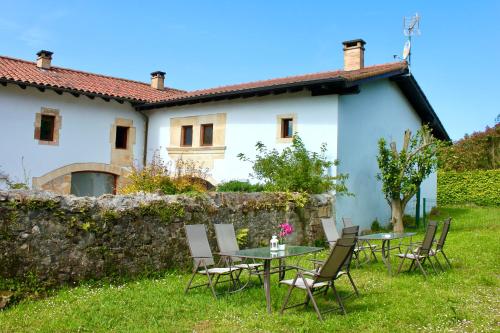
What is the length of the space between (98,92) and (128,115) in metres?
1.68

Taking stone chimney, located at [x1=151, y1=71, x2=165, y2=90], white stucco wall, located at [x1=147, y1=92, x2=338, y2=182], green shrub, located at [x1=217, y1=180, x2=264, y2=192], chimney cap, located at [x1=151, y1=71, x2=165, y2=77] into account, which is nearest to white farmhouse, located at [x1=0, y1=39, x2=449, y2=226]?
white stucco wall, located at [x1=147, y1=92, x2=338, y2=182]

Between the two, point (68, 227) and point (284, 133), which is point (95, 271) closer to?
point (68, 227)

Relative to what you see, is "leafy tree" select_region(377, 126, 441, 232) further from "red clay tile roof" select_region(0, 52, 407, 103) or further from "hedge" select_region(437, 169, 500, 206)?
"hedge" select_region(437, 169, 500, 206)

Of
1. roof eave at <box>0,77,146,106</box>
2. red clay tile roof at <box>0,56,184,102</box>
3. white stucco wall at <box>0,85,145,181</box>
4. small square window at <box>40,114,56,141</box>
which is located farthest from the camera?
small square window at <box>40,114,56,141</box>

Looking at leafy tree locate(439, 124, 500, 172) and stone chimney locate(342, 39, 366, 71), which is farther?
leafy tree locate(439, 124, 500, 172)

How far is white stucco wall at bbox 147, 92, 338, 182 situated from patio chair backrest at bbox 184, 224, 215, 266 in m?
6.25

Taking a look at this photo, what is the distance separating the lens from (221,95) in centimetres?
1420

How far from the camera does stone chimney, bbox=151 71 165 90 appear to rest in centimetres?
1981

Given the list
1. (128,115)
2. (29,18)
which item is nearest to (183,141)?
(128,115)

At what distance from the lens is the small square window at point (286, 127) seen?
44.1 feet

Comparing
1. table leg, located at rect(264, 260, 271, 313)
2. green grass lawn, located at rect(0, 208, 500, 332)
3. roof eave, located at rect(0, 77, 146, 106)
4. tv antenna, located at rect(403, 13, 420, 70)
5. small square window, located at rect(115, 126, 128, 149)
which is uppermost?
tv antenna, located at rect(403, 13, 420, 70)

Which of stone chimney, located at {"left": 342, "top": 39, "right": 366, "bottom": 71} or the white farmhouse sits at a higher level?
stone chimney, located at {"left": 342, "top": 39, "right": 366, "bottom": 71}

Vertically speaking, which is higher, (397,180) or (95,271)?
(397,180)

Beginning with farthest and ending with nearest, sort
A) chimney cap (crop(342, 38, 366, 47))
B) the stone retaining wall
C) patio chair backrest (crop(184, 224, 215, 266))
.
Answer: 1. chimney cap (crop(342, 38, 366, 47))
2. patio chair backrest (crop(184, 224, 215, 266))
3. the stone retaining wall
